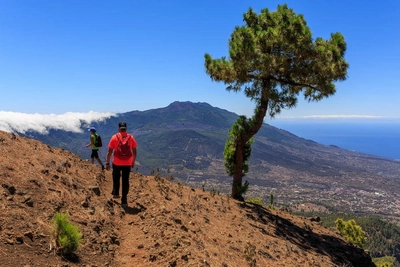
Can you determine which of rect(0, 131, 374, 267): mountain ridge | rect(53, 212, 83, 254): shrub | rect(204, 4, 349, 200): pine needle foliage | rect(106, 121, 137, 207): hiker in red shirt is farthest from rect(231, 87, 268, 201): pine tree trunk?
rect(53, 212, 83, 254): shrub

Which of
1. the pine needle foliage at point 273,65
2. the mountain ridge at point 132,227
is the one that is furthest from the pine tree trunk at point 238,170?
the mountain ridge at point 132,227

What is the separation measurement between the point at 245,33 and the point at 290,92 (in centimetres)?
462

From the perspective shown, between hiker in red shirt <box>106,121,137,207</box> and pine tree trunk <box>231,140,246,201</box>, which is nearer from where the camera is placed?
hiker in red shirt <box>106,121,137,207</box>

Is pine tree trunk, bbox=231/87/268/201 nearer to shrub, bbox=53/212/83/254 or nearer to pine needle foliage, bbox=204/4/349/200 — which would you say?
pine needle foliage, bbox=204/4/349/200

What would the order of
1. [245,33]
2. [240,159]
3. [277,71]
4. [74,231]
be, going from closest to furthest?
1. [74,231]
2. [245,33]
3. [277,71]
4. [240,159]

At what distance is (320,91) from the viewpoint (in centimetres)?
1414

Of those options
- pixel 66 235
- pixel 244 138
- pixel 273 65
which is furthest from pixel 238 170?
pixel 66 235

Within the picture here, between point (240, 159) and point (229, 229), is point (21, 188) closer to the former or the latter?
point (229, 229)

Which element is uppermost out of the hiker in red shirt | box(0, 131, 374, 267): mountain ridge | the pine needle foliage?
the pine needle foliage

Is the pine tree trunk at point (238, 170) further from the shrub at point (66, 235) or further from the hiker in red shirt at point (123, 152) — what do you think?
the shrub at point (66, 235)

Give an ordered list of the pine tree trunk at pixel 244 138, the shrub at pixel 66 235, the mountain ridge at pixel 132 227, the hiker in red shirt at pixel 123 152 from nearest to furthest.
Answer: the shrub at pixel 66 235 < the mountain ridge at pixel 132 227 < the hiker in red shirt at pixel 123 152 < the pine tree trunk at pixel 244 138

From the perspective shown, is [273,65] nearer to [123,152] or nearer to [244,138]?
[244,138]

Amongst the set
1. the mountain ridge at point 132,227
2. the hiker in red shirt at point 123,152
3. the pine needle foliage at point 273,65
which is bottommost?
the mountain ridge at point 132,227

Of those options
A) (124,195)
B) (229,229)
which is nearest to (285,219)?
(229,229)
